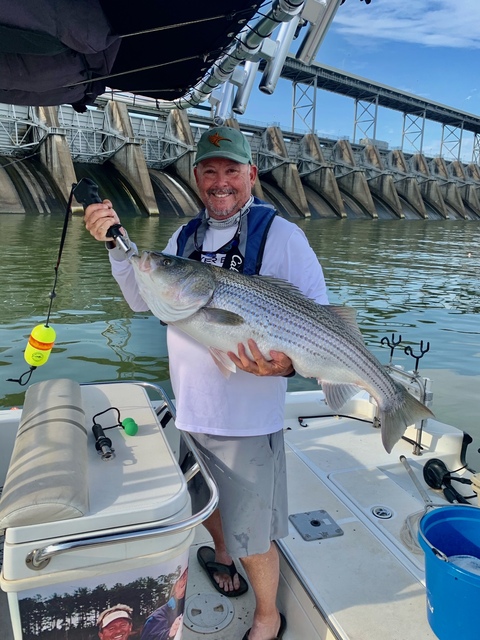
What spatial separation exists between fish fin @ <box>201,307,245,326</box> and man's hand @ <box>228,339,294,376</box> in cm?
13

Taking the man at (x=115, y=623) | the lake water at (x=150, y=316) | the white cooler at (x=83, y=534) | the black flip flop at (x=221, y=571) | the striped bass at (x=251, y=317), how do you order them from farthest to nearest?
the lake water at (x=150, y=316) → the black flip flop at (x=221, y=571) → the striped bass at (x=251, y=317) → the man at (x=115, y=623) → the white cooler at (x=83, y=534)

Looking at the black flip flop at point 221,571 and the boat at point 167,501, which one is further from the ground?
the boat at point 167,501

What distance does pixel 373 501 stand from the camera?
3607 millimetres

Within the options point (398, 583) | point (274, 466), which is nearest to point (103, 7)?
point (274, 466)

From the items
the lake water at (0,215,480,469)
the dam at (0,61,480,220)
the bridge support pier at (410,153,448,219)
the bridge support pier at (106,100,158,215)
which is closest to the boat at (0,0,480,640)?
the lake water at (0,215,480,469)

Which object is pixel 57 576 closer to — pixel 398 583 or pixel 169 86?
pixel 398 583

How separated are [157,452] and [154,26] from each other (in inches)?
96.4

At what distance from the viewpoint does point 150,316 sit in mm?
10469

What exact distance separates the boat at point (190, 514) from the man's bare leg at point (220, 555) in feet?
0.26

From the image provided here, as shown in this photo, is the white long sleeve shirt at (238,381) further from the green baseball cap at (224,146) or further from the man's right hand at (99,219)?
the green baseball cap at (224,146)

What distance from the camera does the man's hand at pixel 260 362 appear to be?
2496 millimetres

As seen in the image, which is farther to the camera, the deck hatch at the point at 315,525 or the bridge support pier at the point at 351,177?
the bridge support pier at the point at 351,177

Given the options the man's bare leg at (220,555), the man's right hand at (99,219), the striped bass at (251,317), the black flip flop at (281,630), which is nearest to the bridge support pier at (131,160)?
the man's right hand at (99,219)

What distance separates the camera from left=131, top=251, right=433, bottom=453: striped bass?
8.57ft
